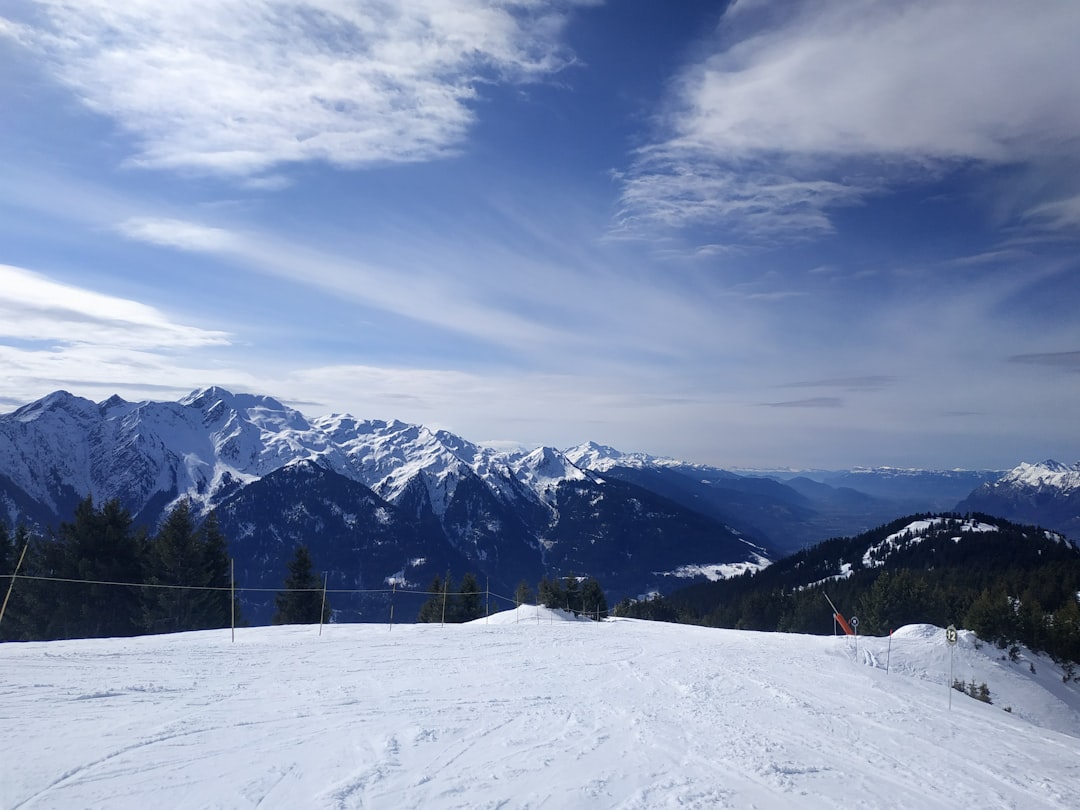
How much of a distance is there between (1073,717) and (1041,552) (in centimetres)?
10448

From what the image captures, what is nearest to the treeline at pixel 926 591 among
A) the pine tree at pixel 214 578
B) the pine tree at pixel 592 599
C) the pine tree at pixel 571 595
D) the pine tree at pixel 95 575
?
the pine tree at pixel 592 599

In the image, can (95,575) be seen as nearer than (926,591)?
Yes

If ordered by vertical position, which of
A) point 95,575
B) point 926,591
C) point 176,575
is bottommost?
point 926,591

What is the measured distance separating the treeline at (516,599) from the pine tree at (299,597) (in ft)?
41.5

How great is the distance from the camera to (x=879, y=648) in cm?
2545

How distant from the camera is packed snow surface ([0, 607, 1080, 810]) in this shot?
7211 millimetres

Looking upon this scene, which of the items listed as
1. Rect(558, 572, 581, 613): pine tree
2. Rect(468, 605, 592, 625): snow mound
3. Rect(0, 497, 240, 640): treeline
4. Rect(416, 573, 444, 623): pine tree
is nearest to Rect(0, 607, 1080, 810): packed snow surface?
Rect(0, 497, 240, 640): treeline

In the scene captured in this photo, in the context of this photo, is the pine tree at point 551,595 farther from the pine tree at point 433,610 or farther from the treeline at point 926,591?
the treeline at point 926,591

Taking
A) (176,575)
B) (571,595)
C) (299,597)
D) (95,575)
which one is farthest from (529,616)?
(571,595)

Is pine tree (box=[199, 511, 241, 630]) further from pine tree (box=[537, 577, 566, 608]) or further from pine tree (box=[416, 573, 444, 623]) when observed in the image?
pine tree (box=[537, 577, 566, 608])

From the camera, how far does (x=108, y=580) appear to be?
3391 cm

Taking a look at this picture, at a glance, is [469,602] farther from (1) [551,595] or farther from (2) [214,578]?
(2) [214,578]

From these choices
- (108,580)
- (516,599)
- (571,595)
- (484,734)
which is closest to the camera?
(484,734)

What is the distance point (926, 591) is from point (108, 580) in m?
69.8
